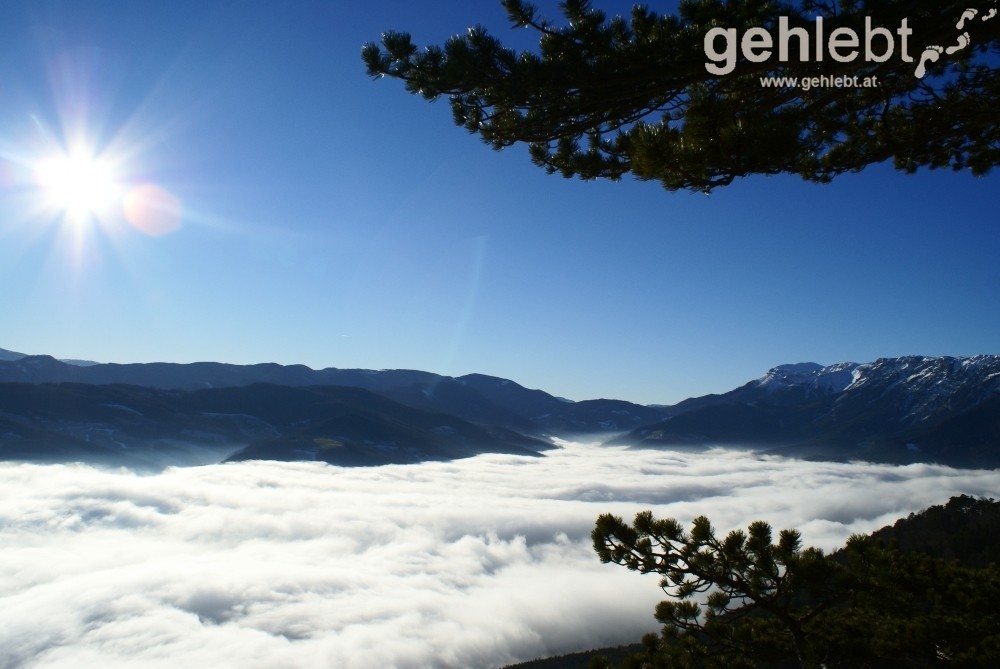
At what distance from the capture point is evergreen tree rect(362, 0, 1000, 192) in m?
9.09

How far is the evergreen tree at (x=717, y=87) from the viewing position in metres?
9.09

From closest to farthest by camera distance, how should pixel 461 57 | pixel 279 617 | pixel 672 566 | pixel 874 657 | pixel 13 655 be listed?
1. pixel 672 566
2. pixel 874 657
3. pixel 461 57
4. pixel 13 655
5. pixel 279 617

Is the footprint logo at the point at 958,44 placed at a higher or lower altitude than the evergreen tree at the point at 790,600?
higher

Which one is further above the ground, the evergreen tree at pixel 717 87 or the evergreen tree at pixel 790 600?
the evergreen tree at pixel 717 87

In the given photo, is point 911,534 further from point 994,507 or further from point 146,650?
point 146,650

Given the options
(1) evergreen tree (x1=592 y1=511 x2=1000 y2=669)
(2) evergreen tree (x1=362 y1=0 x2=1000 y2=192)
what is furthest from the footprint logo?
(1) evergreen tree (x1=592 y1=511 x2=1000 y2=669)

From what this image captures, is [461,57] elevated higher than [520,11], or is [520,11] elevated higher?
[520,11]

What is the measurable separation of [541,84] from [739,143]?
394 centimetres

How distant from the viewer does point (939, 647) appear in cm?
960

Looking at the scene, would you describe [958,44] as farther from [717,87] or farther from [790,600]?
[790,600]

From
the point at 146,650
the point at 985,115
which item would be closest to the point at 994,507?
the point at 985,115

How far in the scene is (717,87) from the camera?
1049 centimetres

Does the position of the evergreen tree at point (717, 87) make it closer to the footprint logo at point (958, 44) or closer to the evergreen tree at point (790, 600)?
the footprint logo at point (958, 44)

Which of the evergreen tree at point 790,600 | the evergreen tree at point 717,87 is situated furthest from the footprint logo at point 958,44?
the evergreen tree at point 790,600
